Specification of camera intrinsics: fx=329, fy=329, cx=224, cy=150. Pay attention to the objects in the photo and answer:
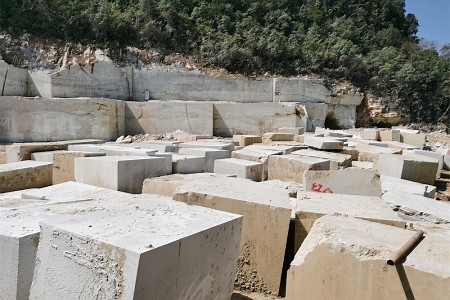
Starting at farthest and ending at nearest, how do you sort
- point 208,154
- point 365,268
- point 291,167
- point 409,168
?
point 208,154, point 409,168, point 291,167, point 365,268

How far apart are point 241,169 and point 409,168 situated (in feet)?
8.27

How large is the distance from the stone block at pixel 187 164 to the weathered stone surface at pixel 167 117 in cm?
624

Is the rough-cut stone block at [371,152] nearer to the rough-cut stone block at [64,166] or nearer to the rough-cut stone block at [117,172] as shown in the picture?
the rough-cut stone block at [117,172]

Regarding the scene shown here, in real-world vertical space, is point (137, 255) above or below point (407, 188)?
above

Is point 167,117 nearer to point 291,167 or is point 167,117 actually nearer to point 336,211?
point 291,167

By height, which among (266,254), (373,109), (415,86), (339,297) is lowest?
(266,254)

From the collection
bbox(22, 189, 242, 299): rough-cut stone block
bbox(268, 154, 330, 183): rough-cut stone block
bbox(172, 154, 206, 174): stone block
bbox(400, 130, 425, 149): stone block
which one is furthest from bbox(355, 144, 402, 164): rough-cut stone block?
bbox(22, 189, 242, 299): rough-cut stone block

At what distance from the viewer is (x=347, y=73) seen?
18.1m

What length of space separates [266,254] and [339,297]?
775 millimetres

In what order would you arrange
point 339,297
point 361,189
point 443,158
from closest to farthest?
1. point 339,297
2. point 361,189
3. point 443,158

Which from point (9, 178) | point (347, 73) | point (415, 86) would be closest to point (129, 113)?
point (9, 178)

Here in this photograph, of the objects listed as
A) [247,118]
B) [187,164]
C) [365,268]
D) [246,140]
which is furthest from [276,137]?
[365,268]

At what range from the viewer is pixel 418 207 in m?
2.94

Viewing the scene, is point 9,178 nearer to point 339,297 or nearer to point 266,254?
point 266,254
